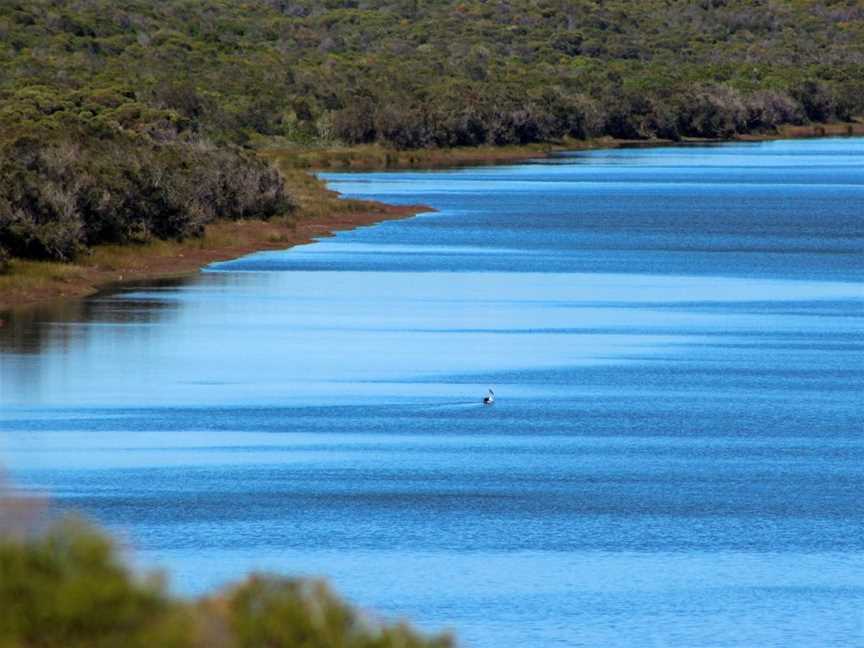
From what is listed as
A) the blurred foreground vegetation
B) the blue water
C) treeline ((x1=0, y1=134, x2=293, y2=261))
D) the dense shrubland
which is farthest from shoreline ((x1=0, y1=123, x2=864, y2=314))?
the blurred foreground vegetation

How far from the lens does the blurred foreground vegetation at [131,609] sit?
30.5 feet

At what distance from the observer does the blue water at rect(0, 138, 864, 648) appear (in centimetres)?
2517

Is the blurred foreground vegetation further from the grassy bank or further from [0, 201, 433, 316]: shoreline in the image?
the grassy bank

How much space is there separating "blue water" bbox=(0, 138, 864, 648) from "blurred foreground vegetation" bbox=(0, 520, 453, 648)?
9587 millimetres

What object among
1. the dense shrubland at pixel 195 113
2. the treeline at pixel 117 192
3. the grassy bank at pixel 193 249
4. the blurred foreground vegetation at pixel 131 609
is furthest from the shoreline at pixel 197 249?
the blurred foreground vegetation at pixel 131 609

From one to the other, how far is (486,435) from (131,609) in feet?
90.8

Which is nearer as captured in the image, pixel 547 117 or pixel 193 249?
pixel 193 249

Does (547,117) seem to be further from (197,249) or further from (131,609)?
(131,609)

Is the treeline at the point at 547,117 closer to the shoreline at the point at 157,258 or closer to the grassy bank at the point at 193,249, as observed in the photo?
the grassy bank at the point at 193,249

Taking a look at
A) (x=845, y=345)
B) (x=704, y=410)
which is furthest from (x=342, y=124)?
(x=704, y=410)

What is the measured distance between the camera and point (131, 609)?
9445mm

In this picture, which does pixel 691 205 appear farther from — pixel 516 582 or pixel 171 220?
pixel 516 582

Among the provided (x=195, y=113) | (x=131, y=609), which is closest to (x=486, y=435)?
(x=131, y=609)

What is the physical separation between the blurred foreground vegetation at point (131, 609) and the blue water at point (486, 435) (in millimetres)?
9587
